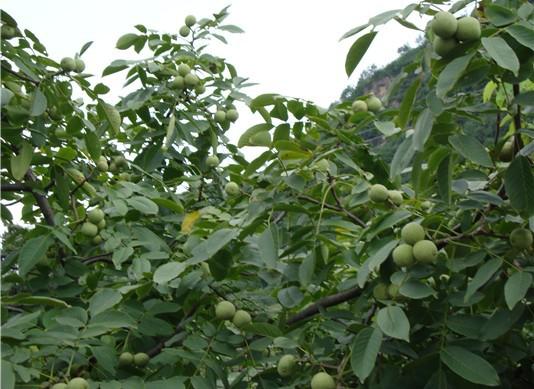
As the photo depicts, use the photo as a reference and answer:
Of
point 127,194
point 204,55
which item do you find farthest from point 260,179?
point 204,55

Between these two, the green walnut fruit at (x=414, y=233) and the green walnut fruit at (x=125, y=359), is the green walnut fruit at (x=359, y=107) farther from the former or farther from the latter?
the green walnut fruit at (x=125, y=359)

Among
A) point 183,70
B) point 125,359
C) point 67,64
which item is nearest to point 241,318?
point 125,359

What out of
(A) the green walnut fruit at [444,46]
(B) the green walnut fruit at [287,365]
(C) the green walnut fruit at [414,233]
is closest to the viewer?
(A) the green walnut fruit at [444,46]

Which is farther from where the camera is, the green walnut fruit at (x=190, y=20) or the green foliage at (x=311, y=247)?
the green walnut fruit at (x=190, y=20)

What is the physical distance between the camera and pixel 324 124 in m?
1.65

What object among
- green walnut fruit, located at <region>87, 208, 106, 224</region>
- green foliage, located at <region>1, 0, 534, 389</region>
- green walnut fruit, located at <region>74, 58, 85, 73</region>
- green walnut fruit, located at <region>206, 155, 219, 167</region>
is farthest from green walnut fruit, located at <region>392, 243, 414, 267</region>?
green walnut fruit, located at <region>206, 155, 219, 167</region>

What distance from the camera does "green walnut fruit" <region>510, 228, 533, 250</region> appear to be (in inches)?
49.9

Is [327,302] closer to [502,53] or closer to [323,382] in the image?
[323,382]

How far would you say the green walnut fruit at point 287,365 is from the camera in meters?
1.42

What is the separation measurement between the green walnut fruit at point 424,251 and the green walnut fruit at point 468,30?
365 millimetres

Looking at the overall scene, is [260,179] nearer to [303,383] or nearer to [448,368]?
[303,383]

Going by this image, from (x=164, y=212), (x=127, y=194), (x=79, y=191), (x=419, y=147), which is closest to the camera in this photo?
(x=419, y=147)

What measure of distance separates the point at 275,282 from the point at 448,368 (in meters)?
0.51

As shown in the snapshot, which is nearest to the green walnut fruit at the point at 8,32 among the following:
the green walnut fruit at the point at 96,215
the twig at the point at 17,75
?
the twig at the point at 17,75
